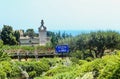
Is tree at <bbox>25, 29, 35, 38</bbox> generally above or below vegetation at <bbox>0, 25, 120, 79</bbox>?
below

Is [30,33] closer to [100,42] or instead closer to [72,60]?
[100,42]

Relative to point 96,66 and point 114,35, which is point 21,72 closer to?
point 96,66

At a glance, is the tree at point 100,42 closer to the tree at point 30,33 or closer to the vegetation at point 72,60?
the vegetation at point 72,60

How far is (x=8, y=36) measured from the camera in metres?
79.9

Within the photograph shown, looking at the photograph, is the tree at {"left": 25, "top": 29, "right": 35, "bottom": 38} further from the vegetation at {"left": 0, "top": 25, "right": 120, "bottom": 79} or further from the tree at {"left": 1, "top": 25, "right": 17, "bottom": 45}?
the tree at {"left": 1, "top": 25, "right": 17, "bottom": 45}

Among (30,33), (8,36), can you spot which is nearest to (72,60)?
(8,36)

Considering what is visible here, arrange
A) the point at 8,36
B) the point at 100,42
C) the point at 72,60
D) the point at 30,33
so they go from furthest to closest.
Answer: the point at 30,33, the point at 8,36, the point at 100,42, the point at 72,60

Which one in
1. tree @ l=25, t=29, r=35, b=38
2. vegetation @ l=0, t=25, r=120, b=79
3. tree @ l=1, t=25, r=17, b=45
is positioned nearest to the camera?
vegetation @ l=0, t=25, r=120, b=79

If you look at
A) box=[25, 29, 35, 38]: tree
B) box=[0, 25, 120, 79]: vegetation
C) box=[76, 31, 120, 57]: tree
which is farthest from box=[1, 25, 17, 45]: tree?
box=[25, 29, 35, 38]: tree

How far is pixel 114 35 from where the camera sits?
61.7 meters

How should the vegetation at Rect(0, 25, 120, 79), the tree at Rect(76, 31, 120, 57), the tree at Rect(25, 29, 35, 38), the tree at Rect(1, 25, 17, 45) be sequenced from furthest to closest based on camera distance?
the tree at Rect(25, 29, 35, 38), the tree at Rect(1, 25, 17, 45), the tree at Rect(76, 31, 120, 57), the vegetation at Rect(0, 25, 120, 79)

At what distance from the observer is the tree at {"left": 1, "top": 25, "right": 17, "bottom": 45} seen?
79.9 metres

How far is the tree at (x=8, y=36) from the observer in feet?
262

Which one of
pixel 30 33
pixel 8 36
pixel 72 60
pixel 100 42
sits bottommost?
pixel 30 33
